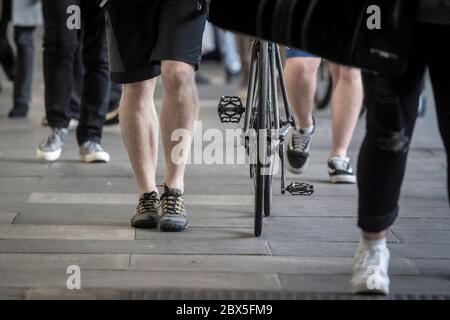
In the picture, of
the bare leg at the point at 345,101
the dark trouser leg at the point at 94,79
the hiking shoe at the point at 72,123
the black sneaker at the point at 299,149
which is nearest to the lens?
the bare leg at the point at 345,101

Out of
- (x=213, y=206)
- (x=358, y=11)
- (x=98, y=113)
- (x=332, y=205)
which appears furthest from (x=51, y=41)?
(x=358, y=11)

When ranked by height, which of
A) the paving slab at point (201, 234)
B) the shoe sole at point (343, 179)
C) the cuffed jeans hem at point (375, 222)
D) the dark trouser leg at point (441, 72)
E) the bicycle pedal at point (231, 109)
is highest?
the dark trouser leg at point (441, 72)

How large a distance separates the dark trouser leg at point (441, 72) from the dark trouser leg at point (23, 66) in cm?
522

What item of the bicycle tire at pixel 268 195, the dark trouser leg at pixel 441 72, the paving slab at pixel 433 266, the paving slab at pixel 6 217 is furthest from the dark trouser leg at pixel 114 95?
the dark trouser leg at pixel 441 72

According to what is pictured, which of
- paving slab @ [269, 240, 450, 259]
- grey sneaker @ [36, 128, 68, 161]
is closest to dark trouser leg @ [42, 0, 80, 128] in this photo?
grey sneaker @ [36, 128, 68, 161]

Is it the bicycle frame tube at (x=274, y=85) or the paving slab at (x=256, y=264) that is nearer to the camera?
the paving slab at (x=256, y=264)

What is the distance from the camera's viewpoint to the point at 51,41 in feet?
20.9

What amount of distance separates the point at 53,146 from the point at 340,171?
1.93m

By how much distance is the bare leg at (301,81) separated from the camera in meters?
5.81

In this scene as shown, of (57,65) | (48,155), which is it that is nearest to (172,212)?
(48,155)

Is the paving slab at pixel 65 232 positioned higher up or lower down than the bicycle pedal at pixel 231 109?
lower down

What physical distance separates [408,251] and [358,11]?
136 cm

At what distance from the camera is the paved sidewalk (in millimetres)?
3834

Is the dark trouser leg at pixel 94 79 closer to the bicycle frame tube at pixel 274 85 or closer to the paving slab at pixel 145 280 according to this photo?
the bicycle frame tube at pixel 274 85
